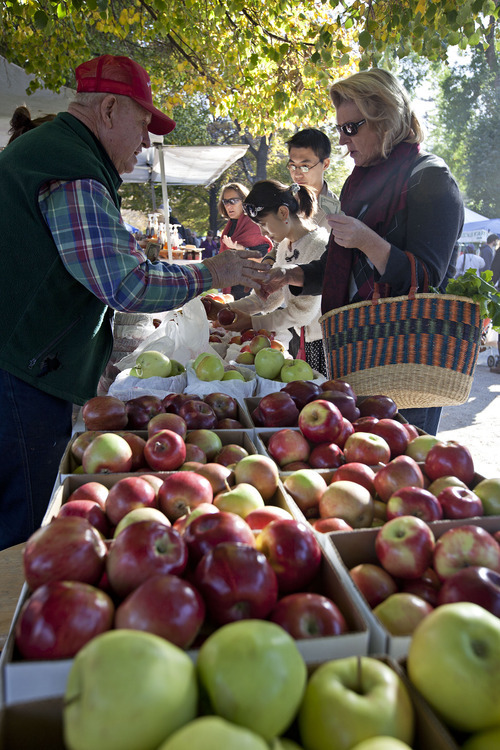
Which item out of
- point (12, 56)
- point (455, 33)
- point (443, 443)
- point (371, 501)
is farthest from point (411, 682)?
point (12, 56)

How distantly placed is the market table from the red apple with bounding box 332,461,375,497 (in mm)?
1077

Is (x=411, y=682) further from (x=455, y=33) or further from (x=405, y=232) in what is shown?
(x=455, y=33)

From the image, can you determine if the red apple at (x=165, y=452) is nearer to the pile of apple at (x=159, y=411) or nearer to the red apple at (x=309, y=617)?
the pile of apple at (x=159, y=411)

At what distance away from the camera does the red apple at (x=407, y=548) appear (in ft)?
4.09

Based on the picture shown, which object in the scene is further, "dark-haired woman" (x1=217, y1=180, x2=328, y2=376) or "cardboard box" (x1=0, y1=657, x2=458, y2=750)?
"dark-haired woman" (x1=217, y1=180, x2=328, y2=376)

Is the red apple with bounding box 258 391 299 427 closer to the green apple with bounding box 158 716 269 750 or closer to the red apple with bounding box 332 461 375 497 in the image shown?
the red apple with bounding box 332 461 375 497

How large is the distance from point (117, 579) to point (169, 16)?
5989mm

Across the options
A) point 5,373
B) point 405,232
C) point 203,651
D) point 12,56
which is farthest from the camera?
point 12,56

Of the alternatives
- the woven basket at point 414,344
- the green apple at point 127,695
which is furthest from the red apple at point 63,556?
the woven basket at point 414,344

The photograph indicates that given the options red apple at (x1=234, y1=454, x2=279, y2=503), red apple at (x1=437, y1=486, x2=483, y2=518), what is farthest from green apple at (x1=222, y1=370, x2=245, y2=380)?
red apple at (x1=437, y1=486, x2=483, y2=518)

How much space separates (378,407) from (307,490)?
75 centimetres

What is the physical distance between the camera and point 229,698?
0.75 m

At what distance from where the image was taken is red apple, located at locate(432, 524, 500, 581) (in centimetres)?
120

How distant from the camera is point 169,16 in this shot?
17.7 feet
